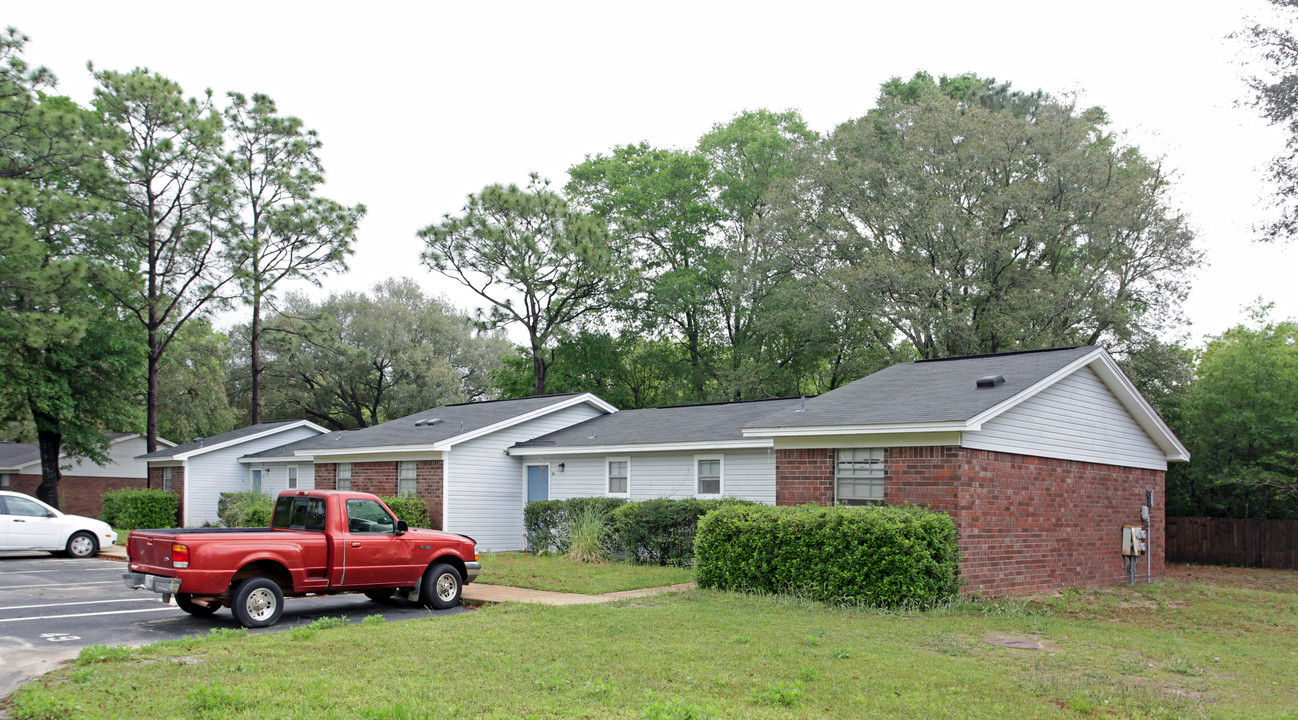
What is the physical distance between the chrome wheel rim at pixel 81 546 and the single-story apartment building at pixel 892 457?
6389 millimetres

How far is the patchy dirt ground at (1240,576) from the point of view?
68.7 ft

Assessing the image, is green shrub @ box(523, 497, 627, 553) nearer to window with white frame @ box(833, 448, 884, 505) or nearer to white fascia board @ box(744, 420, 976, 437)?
white fascia board @ box(744, 420, 976, 437)

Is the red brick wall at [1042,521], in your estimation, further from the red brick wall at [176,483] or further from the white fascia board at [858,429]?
the red brick wall at [176,483]

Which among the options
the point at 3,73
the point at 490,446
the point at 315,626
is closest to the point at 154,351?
the point at 3,73

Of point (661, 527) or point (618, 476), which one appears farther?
point (618, 476)

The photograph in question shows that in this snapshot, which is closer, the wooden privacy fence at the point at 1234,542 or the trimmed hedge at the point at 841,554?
the trimmed hedge at the point at 841,554

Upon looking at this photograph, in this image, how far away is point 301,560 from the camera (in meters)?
11.9

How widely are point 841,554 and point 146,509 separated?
26.4m

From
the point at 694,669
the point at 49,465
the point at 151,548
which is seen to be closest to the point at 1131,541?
the point at 694,669

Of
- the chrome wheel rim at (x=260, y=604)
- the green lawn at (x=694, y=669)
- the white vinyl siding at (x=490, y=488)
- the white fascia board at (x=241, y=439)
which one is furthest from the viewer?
the white fascia board at (x=241, y=439)

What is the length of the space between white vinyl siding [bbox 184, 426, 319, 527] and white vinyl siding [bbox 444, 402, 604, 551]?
10.2m

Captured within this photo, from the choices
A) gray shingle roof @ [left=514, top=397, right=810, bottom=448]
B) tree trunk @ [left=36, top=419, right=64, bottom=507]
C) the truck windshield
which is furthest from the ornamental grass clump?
tree trunk @ [left=36, top=419, right=64, bottom=507]

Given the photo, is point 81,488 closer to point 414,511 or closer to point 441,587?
point 414,511

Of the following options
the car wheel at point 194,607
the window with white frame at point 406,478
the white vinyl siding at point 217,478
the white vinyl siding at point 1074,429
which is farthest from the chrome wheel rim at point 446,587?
the white vinyl siding at point 217,478
